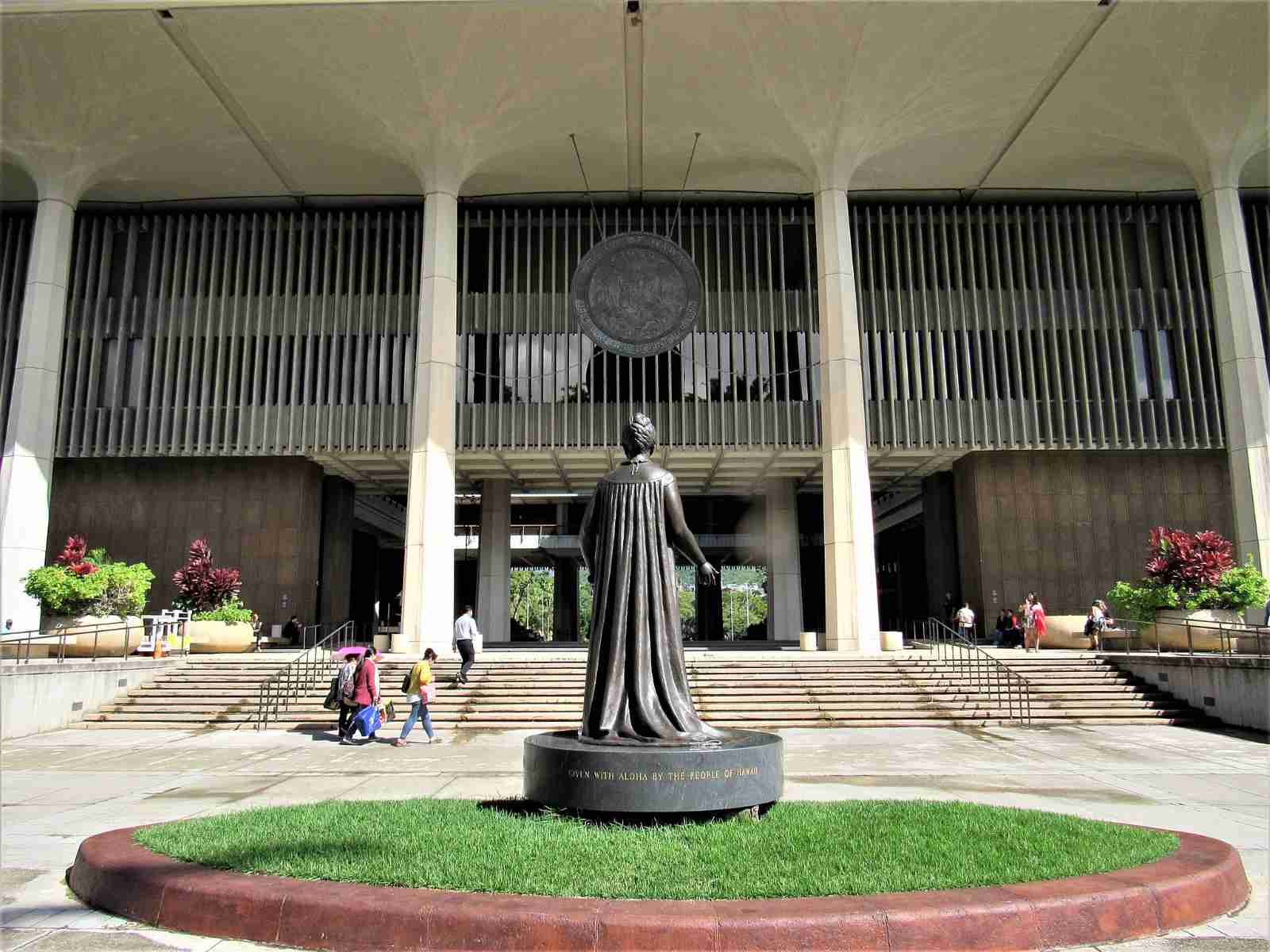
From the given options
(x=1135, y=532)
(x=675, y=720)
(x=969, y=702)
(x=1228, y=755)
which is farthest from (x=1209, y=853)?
(x=1135, y=532)

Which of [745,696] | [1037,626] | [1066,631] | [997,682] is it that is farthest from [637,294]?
[997,682]

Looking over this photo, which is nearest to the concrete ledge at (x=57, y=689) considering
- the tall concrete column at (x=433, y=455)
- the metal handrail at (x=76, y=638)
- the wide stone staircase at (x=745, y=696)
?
the wide stone staircase at (x=745, y=696)

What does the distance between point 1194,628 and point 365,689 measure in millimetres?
16405

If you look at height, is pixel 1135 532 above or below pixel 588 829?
above

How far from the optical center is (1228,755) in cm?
1170

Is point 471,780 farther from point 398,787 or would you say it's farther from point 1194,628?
point 1194,628

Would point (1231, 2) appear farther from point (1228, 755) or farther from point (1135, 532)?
point (1228, 755)

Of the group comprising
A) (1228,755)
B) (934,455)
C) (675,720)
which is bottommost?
(1228,755)

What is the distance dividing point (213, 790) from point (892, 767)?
7.30 metres

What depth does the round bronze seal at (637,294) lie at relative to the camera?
25.9m

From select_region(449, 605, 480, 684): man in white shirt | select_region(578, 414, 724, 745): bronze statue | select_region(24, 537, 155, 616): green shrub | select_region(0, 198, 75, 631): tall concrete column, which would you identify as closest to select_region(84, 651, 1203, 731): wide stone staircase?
select_region(449, 605, 480, 684): man in white shirt

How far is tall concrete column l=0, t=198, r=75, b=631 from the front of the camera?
22.9m

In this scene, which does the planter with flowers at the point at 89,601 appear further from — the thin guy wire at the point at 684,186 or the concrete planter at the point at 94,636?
the thin guy wire at the point at 684,186

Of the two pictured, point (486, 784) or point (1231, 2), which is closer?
point (486, 784)
